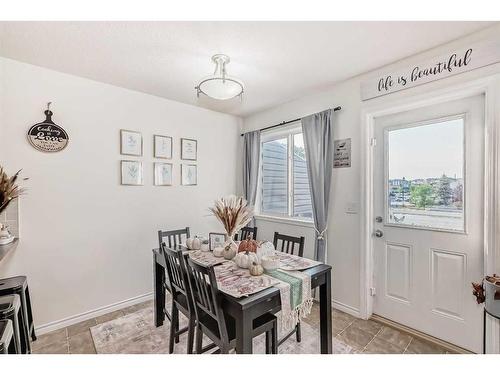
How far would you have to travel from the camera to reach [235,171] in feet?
12.3

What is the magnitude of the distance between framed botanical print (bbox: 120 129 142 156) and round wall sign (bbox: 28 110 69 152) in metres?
0.49

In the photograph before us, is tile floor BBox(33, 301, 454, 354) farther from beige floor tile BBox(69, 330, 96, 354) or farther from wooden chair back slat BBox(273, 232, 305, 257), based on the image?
wooden chair back slat BBox(273, 232, 305, 257)

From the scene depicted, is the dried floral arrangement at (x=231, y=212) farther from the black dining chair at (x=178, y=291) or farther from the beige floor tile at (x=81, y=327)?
the beige floor tile at (x=81, y=327)

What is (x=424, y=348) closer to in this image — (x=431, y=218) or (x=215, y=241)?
(x=431, y=218)

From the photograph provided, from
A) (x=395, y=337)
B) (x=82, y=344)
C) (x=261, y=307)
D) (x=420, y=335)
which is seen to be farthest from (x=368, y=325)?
(x=82, y=344)

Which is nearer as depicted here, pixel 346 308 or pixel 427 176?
pixel 427 176

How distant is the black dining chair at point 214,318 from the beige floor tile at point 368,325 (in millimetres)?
1073

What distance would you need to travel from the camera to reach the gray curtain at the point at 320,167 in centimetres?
259

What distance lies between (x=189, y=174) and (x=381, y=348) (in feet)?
8.84

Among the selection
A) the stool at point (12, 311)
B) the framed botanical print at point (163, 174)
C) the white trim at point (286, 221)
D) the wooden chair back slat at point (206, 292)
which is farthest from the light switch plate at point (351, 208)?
the stool at point (12, 311)

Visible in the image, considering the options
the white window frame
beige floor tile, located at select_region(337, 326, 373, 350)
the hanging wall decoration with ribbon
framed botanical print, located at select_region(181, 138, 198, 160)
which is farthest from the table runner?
the hanging wall decoration with ribbon

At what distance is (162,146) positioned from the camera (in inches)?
116
